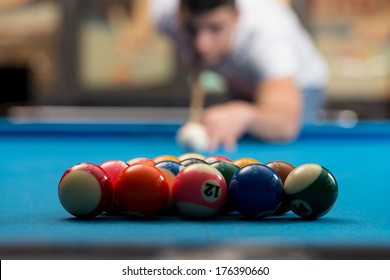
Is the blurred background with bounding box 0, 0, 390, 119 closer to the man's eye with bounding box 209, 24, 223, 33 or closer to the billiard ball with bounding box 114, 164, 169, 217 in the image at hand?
the man's eye with bounding box 209, 24, 223, 33

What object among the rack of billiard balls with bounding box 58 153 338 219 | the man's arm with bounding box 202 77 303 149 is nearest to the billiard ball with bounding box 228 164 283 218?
the rack of billiard balls with bounding box 58 153 338 219

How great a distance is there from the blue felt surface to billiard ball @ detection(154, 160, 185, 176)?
0.18 m

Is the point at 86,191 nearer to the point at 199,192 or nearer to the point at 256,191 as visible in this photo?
the point at 199,192

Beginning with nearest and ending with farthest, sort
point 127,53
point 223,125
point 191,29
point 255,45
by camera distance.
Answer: point 223,125
point 191,29
point 255,45
point 127,53

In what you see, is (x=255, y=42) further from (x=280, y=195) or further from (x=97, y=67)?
(x=97, y=67)

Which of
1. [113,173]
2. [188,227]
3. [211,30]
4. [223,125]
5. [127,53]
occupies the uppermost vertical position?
[127,53]

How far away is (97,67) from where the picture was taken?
8195 millimetres

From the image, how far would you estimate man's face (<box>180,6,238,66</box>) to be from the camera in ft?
13.8

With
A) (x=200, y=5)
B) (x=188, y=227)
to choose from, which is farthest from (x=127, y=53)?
(x=188, y=227)

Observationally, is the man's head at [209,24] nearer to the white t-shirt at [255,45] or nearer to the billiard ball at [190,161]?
the white t-shirt at [255,45]

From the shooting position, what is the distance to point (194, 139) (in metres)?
3.65
